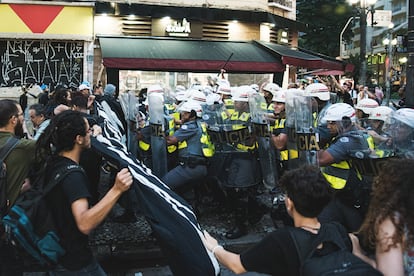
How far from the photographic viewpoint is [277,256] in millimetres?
2486

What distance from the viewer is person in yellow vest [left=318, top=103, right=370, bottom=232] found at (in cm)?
434

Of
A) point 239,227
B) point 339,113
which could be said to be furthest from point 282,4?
point 339,113

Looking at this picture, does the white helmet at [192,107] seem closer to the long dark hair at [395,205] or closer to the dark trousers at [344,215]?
the dark trousers at [344,215]

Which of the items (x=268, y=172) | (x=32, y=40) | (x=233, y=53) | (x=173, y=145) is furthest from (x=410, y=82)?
(x=32, y=40)

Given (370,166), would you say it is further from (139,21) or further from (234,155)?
(139,21)

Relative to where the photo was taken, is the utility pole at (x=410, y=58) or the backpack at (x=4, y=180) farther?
the utility pole at (x=410, y=58)

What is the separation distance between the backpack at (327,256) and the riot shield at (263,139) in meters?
3.74

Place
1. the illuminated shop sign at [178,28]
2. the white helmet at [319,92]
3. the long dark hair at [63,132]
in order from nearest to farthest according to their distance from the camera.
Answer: the long dark hair at [63,132]
the white helmet at [319,92]
the illuminated shop sign at [178,28]

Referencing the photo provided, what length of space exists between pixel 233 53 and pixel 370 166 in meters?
13.0

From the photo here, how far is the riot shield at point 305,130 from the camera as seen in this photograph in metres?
5.25

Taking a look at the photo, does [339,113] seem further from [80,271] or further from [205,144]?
[80,271]

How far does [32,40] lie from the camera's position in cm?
1672

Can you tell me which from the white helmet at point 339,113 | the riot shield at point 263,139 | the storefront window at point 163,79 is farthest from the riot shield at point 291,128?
the storefront window at point 163,79

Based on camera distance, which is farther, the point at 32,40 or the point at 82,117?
the point at 32,40
